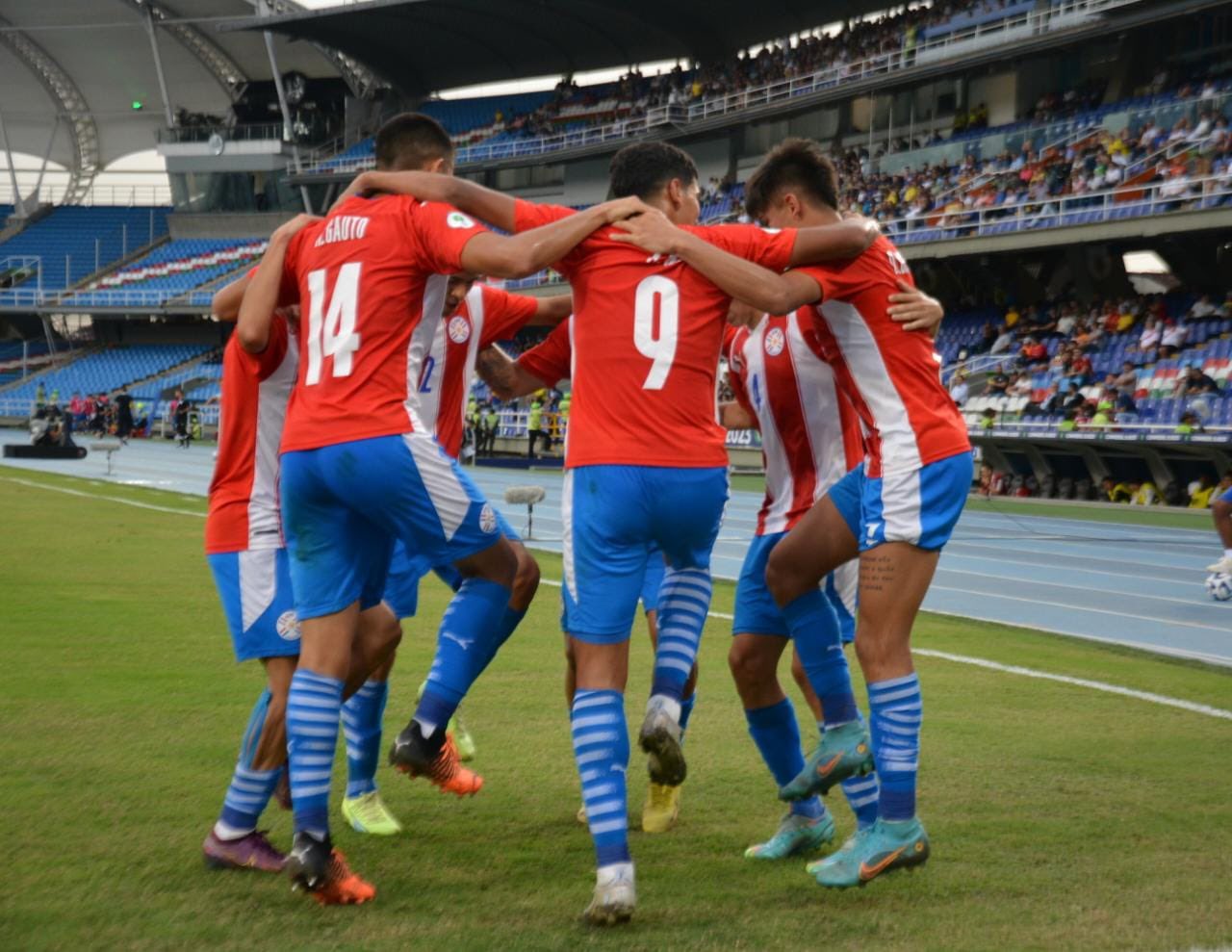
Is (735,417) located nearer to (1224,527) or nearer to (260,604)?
(260,604)

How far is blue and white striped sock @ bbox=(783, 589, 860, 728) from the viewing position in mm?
4625

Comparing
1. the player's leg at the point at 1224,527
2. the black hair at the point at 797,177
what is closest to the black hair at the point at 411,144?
the black hair at the point at 797,177

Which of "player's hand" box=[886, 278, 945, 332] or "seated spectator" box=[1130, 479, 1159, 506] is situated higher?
"player's hand" box=[886, 278, 945, 332]

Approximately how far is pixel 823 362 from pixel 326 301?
1.72 meters

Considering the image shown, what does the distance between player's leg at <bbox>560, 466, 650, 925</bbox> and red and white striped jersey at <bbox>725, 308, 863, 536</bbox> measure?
895 mm

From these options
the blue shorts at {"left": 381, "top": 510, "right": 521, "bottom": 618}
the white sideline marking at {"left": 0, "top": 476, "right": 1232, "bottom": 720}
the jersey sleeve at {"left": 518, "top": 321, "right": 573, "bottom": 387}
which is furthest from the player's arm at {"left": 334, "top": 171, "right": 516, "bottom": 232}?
the white sideline marking at {"left": 0, "top": 476, "right": 1232, "bottom": 720}

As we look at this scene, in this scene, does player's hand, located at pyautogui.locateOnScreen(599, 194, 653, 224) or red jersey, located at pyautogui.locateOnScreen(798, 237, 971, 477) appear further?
red jersey, located at pyautogui.locateOnScreen(798, 237, 971, 477)

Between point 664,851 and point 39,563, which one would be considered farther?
point 39,563

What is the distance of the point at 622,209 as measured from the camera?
414 centimetres

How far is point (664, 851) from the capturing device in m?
4.68

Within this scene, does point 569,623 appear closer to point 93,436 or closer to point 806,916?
point 806,916

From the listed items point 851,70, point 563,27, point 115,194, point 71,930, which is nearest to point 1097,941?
point 71,930

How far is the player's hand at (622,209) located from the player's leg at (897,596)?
3.78 feet

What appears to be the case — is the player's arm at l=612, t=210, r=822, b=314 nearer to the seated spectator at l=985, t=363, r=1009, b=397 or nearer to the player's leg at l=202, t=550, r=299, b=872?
the player's leg at l=202, t=550, r=299, b=872
